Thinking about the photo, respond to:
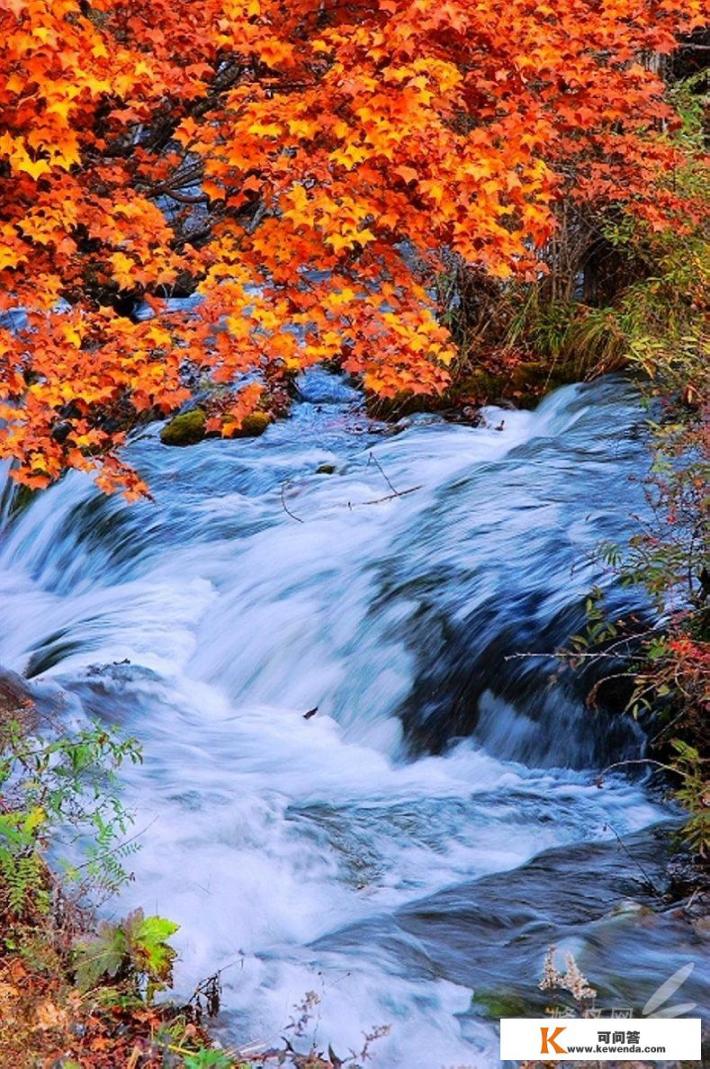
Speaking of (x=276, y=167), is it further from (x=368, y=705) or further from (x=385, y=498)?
(x=368, y=705)

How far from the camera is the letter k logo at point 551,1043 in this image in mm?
3252

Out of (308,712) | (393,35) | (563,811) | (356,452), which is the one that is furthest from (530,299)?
(563,811)

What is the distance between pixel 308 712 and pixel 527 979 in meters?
2.91

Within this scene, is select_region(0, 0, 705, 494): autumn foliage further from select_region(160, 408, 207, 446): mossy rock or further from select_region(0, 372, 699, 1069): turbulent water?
select_region(160, 408, 207, 446): mossy rock

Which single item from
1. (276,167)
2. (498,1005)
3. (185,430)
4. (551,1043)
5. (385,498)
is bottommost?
(185,430)

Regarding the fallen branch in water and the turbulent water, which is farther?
the fallen branch in water

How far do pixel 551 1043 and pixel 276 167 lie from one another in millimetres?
5009

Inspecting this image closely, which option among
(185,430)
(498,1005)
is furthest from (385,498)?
(498,1005)

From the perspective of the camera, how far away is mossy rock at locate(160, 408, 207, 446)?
1134cm

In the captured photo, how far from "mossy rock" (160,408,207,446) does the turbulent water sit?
0.57ft

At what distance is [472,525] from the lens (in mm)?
7883

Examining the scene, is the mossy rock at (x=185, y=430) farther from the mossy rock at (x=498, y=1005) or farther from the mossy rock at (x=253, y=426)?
the mossy rock at (x=498, y=1005)

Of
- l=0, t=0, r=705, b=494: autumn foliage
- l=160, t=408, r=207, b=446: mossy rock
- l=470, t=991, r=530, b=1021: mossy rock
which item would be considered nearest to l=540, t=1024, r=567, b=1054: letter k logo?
l=470, t=991, r=530, b=1021: mossy rock

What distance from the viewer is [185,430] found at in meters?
11.4
